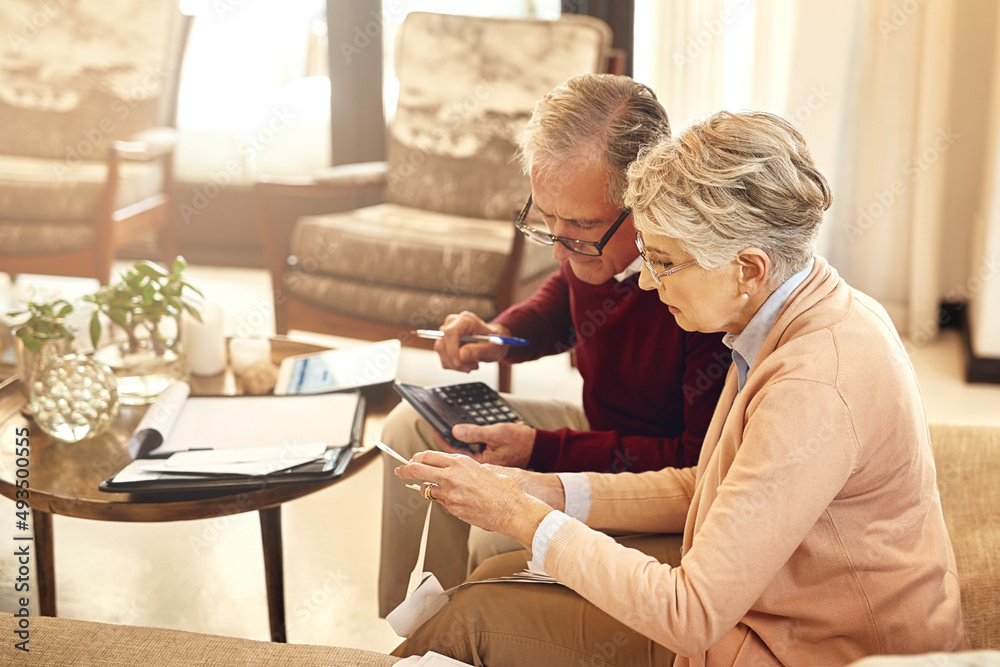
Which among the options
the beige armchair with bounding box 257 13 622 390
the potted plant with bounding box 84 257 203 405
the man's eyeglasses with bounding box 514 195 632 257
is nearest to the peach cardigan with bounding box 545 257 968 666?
the man's eyeglasses with bounding box 514 195 632 257

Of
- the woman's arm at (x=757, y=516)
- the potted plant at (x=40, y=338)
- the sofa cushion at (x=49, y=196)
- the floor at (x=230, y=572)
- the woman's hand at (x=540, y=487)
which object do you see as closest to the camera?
the woman's arm at (x=757, y=516)

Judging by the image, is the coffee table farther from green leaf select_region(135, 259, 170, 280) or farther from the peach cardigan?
the peach cardigan

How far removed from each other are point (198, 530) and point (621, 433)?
112cm

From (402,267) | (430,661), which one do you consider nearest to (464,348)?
(430,661)

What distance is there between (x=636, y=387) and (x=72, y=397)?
919 millimetres

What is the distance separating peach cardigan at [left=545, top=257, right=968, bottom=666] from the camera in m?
0.91

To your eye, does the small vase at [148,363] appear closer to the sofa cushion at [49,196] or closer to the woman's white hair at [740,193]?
the woman's white hair at [740,193]

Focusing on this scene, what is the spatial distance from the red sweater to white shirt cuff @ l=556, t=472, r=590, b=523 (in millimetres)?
125

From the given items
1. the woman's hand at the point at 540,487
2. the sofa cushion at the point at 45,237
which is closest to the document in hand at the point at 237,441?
the woman's hand at the point at 540,487

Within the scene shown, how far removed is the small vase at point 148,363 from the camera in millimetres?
1782

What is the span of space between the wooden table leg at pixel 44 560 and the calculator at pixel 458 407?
677mm

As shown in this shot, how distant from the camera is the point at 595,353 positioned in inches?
60.8

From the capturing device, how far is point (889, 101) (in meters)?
3.32

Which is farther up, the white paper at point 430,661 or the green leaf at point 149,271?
the green leaf at point 149,271
